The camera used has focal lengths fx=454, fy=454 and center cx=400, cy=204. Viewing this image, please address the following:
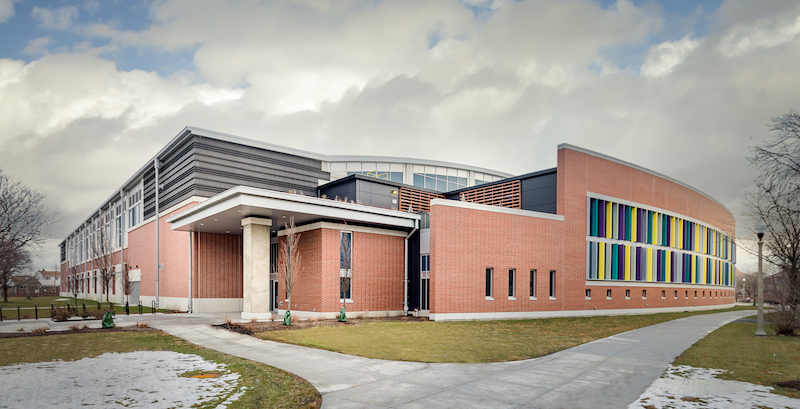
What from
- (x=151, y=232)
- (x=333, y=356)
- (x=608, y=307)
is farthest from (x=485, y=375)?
(x=151, y=232)

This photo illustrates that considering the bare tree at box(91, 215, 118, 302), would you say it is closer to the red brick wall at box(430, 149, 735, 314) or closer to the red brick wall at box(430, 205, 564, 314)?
the red brick wall at box(430, 205, 564, 314)

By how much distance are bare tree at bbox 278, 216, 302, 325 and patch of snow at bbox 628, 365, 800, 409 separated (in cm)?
1568

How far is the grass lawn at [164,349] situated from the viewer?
8.78m

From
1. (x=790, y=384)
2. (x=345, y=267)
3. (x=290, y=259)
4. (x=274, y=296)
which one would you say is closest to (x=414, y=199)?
(x=345, y=267)

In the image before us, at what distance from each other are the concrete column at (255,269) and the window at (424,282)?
9.45 meters

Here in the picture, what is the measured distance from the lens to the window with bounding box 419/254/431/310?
2881 cm

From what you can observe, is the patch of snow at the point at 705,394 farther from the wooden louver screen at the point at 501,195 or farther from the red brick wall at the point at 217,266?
the red brick wall at the point at 217,266

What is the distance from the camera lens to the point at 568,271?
31.4m

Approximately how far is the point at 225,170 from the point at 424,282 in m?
17.0

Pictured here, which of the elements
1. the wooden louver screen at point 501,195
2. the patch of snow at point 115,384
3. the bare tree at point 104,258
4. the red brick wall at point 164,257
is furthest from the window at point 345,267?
the bare tree at point 104,258

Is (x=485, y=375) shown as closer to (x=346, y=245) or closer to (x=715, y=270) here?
(x=346, y=245)

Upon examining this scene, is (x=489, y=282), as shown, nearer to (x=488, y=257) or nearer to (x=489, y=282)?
(x=489, y=282)

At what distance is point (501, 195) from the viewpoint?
34.4 m

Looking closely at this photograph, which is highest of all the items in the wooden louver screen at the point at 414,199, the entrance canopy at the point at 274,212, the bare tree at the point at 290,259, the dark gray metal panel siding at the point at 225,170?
the dark gray metal panel siding at the point at 225,170
